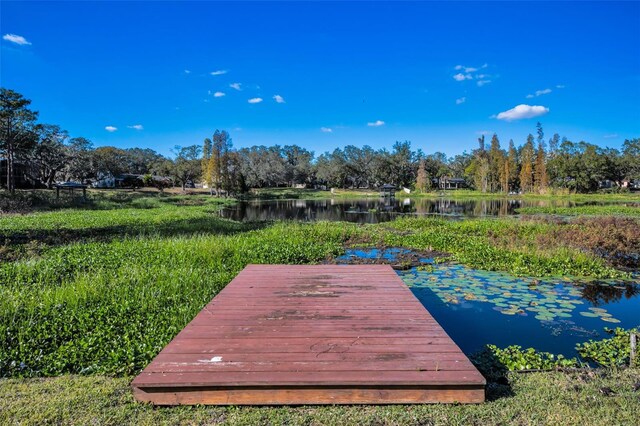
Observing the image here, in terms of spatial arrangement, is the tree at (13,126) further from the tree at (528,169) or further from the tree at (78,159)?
the tree at (528,169)

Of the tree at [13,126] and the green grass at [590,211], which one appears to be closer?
the green grass at [590,211]

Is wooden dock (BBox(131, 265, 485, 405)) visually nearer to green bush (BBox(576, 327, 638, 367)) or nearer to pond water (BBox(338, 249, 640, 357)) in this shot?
pond water (BBox(338, 249, 640, 357))

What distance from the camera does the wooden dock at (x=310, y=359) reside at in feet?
10.6

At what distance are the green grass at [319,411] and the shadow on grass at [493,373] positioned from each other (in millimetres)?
22

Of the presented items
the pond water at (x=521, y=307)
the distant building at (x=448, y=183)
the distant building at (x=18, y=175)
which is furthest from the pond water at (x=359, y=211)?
the distant building at (x=448, y=183)

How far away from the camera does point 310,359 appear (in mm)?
3535

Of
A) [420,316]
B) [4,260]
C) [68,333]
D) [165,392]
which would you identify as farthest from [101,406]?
[4,260]

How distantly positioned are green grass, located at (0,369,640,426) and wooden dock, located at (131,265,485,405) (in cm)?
8

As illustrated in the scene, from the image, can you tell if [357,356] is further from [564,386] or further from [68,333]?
[68,333]

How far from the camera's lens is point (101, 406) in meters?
3.36

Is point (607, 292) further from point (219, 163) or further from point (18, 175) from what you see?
point (18, 175)

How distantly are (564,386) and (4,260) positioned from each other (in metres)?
11.9

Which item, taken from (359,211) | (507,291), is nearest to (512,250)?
(507,291)

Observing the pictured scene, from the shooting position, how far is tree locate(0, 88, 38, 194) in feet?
102
